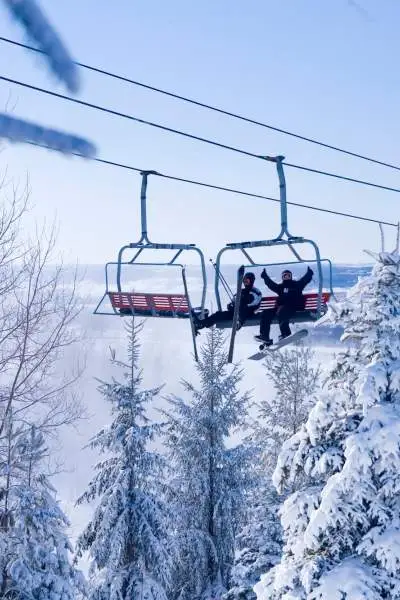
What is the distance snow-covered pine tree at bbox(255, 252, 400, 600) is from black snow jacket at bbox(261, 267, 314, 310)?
120 centimetres

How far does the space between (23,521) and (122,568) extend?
404 centimetres

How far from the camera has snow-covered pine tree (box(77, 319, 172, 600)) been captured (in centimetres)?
1803

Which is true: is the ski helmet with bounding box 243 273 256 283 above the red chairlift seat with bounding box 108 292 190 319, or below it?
above

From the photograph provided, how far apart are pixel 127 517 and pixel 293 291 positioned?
1080cm

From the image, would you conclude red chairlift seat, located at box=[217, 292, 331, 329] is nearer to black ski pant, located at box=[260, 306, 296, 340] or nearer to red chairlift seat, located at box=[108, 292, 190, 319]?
black ski pant, located at box=[260, 306, 296, 340]

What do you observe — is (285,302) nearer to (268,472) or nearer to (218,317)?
(218,317)

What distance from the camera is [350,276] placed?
35.6 feet

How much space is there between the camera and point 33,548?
1585cm

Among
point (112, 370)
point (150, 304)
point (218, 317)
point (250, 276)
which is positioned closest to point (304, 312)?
point (250, 276)

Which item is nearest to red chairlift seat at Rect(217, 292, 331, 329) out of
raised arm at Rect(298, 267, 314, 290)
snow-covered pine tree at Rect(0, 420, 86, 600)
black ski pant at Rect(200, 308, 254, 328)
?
black ski pant at Rect(200, 308, 254, 328)

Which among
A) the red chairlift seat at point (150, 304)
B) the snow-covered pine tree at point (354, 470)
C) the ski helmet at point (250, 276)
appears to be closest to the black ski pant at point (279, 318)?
the ski helmet at point (250, 276)

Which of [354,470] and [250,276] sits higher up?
[250,276]

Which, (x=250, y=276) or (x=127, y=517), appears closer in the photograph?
(x=250, y=276)

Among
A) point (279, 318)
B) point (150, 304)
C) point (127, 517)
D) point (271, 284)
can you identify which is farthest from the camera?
point (127, 517)
